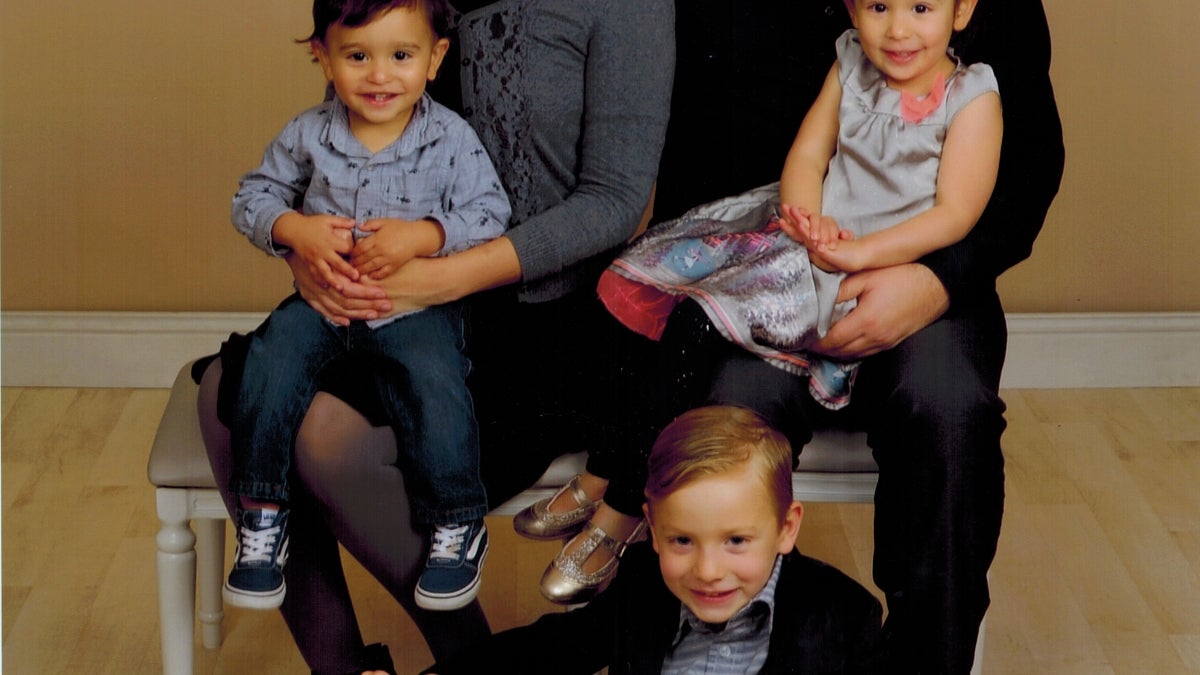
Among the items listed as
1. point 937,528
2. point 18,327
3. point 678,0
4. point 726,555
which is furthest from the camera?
point 18,327

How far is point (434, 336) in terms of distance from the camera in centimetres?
183

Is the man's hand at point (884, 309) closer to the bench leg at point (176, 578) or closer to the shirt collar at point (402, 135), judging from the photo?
the shirt collar at point (402, 135)

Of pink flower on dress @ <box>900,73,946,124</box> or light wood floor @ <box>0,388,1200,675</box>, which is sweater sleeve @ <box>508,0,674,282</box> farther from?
light wood floor @ <box>0,388,1200,675</box>

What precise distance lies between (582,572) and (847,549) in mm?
827

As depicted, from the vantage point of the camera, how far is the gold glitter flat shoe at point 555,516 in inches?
74.7

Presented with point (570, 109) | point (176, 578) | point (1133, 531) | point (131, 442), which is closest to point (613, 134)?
point (570, 109)

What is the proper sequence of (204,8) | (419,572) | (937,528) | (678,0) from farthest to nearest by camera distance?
(204,8) → (678,0) → (419,572) → (937,528)

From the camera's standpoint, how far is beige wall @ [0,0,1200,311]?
291 cm

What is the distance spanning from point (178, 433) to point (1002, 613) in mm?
1190

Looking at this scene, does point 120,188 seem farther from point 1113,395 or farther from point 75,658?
point 1113,395

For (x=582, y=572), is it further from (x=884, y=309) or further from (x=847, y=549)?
(x=847, y=549)

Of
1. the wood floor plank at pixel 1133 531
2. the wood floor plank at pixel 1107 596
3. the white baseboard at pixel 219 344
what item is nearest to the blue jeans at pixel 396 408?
the wood floor plank at pixel 1107 596

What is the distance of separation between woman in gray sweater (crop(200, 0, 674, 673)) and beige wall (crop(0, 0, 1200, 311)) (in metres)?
1.10

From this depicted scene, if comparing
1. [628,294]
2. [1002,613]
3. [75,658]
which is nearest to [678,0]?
[628,294]
